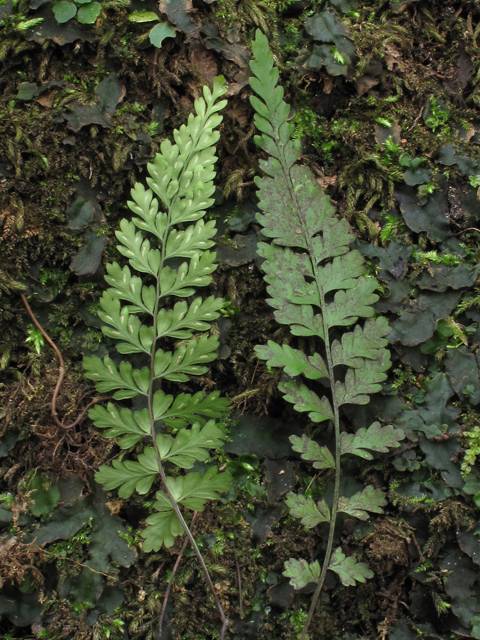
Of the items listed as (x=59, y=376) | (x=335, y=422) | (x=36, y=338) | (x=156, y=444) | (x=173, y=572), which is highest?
(x=36, y=338)

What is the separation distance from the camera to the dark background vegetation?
1978 millimetres

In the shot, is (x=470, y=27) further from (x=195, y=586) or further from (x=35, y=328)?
(x=195, y=586)

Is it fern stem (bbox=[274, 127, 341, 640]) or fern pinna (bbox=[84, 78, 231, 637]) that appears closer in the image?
fern stem (bbox=[274, 127, 341, 640])

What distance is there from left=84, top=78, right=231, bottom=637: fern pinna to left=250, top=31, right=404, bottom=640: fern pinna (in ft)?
0.81

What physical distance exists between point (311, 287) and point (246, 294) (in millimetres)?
348

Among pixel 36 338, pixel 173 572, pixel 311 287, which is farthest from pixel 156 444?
pixel 311 287

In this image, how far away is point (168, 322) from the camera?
212 cm

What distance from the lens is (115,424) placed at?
2.02m

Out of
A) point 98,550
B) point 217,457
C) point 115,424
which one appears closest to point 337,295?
point 217,457

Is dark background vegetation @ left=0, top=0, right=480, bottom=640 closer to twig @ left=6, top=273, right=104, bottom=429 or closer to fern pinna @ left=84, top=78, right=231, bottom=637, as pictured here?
twig @ left=6, top=273, right=104, bottom=429

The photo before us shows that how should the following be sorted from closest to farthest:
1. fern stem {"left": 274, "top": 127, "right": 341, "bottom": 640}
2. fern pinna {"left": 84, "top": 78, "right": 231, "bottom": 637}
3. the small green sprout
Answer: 1. fern stem {"left": 274, "top": 127, "right": 341, "bottom": 640}
2. fern pinna {"left": 84, "top": 78, "right": 231, "bottom": 637}
3. the small green sprout

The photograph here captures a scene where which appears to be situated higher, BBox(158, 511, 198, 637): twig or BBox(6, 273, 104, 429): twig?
BBox(6, 273, 104, 429): twig

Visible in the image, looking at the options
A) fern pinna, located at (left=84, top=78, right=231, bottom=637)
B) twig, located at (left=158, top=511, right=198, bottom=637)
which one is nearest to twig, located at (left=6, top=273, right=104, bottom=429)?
fern pinna, located at (left=84, top=78, right=231, bottom=637)

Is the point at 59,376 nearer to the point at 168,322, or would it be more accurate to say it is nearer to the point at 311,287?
the point at 168,322
